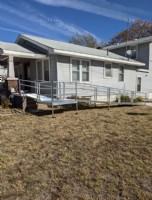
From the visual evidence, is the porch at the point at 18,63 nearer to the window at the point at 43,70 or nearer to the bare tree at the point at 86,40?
the window at the point at 43,70

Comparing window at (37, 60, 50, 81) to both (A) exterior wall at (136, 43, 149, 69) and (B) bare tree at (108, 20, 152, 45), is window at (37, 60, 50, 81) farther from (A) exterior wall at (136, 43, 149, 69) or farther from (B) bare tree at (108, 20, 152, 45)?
(B) bare tree at (108, 20, 152, 45)

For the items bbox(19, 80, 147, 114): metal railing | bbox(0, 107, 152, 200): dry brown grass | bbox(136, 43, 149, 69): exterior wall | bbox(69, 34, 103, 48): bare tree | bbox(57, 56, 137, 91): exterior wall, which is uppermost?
bbox(69, 34, 103, 48): bare tree

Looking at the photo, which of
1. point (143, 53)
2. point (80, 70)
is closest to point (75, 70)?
point (80, 70)

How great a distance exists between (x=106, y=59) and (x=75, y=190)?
11.4m

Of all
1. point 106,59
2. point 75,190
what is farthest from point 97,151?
point 106,59

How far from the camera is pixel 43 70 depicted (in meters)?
12.1

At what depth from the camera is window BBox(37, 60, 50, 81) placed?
11.8 m

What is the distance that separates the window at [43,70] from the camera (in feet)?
38.8

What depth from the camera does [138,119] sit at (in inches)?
314

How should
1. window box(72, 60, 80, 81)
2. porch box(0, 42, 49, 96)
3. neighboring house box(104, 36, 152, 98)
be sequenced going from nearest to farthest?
porch box(0, 42, 49, 96)
window box(72, 60, 80, 81)
neighboring house box(104, 36, 152, 98)

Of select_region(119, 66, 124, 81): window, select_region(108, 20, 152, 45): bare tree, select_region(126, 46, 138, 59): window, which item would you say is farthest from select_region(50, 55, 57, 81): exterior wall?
select_region(108, 20, 152, 45): bare tree

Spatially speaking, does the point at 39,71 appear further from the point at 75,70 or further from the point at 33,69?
the point at 75,70

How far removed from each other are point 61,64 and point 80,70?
159 cm

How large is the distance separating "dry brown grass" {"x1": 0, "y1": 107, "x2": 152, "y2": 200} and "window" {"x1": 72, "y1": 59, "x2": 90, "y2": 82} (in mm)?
5544
